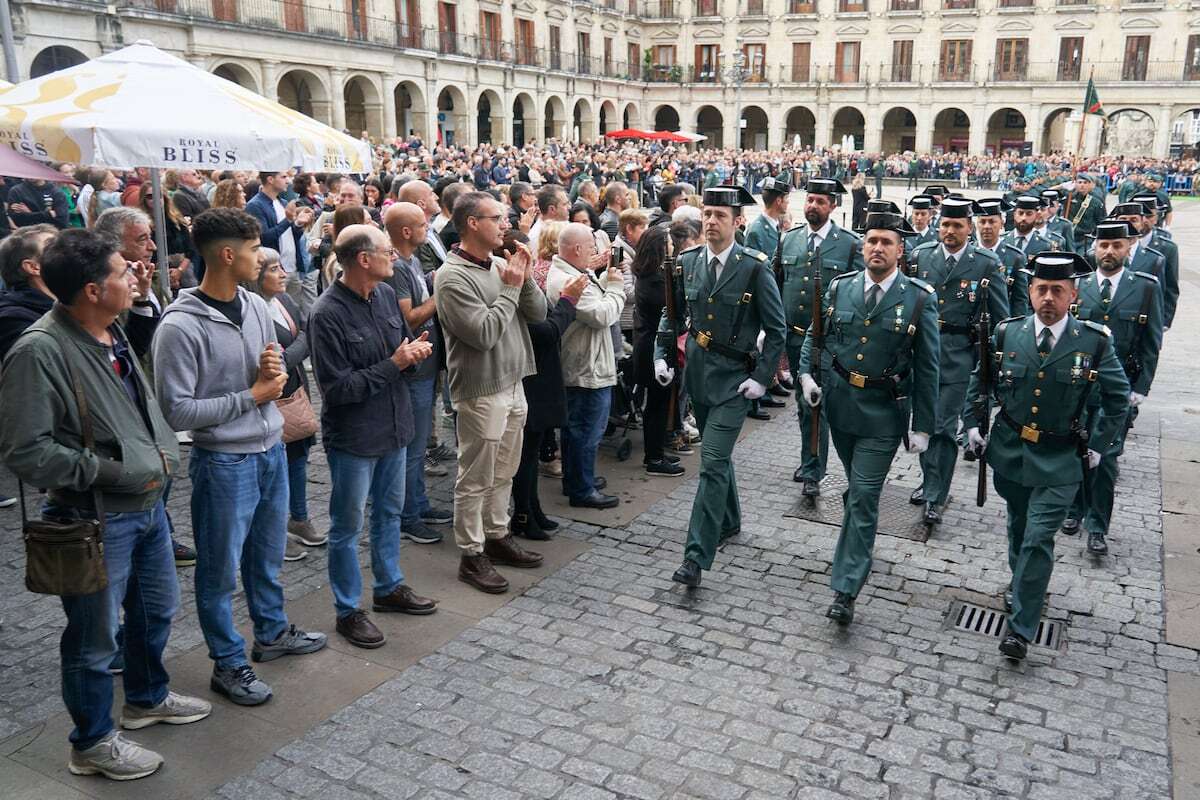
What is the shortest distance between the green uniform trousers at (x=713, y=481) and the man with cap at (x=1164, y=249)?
12.9 ft

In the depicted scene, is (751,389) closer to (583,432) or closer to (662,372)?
(662,372)

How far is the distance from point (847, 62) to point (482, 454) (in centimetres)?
5654

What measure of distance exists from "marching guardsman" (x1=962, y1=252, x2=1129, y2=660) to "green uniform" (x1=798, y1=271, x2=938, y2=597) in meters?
0.41

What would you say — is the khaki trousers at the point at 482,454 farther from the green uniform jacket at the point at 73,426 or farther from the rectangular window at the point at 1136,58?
the rectangular window at the point at 1136,58

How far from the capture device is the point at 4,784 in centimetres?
368

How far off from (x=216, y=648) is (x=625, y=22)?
57.2 m

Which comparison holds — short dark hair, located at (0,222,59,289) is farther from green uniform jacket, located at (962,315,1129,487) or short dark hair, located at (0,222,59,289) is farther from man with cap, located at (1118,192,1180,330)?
man with cap, located at (1118,192,1180,330)

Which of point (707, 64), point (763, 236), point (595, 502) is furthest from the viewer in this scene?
point (707, 64)

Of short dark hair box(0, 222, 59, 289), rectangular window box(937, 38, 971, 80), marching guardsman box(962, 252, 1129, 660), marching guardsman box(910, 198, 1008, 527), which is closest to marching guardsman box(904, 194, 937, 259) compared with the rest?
marching guardsman box(910, 198, 1008, 527)

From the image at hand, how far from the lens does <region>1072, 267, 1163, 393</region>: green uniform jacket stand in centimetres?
644

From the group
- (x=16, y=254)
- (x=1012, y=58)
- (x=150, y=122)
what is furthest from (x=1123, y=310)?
(x=1012, y=58)

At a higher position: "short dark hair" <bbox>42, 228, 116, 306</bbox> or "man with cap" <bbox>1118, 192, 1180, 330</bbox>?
"short dark hair" <bbox>42, 228, 116, 306</bbox>

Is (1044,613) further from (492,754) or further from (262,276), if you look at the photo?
(262,276)

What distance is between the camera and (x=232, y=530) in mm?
4059
